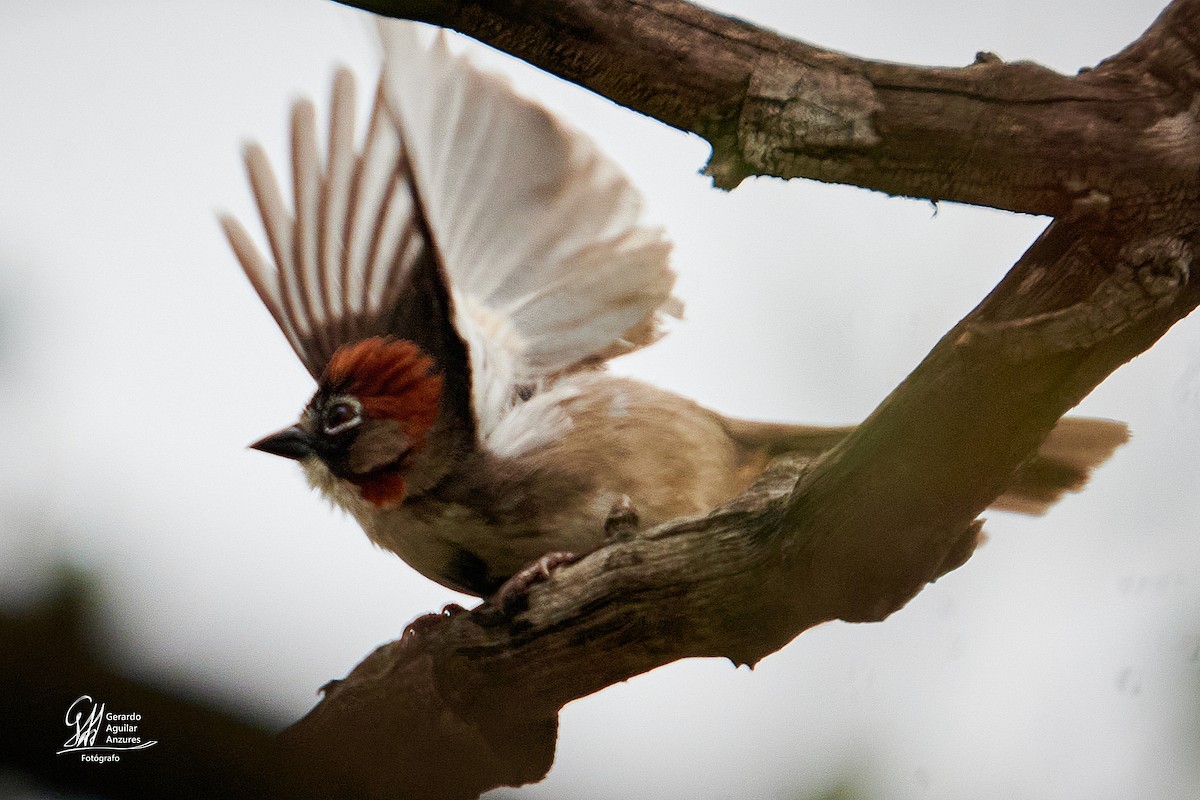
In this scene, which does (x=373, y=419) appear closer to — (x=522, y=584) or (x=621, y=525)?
Answer: (x=522, y=584)

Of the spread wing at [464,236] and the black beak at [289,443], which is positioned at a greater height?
the spread wing at [464,236]

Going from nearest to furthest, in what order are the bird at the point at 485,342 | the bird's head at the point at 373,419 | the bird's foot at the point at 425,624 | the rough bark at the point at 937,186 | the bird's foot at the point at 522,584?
1. the rough bark at the point at 937,186
2. the bird's foot at the point at 522,584
3. the bird's foot at the point at 425,624
4. the bird at the point at 485,342
5. the bird's head at the point at 373,419

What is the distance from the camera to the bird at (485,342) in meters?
3.42

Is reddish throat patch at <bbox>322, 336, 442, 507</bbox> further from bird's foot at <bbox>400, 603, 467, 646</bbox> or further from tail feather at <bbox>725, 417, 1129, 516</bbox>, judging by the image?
tail feather at <bbox>725, 417, 1129, 516</bbox>

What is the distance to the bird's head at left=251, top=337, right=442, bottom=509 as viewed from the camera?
3.59 m

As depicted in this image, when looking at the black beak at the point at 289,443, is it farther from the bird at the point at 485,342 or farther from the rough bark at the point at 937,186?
the rough bark at the point at 937,186

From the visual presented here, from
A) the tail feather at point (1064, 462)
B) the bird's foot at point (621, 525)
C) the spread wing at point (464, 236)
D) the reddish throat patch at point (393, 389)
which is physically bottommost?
the bird's foot at point (621, 525)

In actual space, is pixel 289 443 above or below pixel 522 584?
above

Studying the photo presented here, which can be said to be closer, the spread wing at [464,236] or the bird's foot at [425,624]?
the bird's foot at [425,624]

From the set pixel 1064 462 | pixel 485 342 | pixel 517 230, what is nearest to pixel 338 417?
Result: pixel 485 342

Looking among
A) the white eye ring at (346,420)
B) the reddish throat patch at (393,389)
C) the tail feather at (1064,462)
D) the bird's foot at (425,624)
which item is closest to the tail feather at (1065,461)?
the tail feather at (1064,462)

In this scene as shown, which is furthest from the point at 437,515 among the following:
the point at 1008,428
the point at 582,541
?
the point at 1008,428

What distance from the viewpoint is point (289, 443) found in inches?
145

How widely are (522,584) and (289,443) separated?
1183 mm
